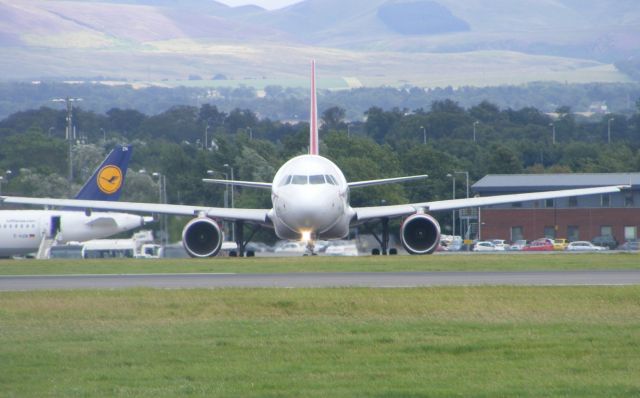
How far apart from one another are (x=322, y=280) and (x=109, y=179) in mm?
36067

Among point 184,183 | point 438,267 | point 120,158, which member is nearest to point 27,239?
point 120,158

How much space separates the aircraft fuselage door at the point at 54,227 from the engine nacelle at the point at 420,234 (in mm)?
23811

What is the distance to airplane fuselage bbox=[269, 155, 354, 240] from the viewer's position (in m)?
45.8

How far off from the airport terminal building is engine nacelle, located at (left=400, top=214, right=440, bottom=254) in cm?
4494

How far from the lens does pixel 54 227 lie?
6788cm

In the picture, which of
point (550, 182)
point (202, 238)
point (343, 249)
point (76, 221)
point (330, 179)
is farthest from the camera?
point (550, 182)

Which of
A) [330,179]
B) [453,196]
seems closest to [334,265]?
[330,179]

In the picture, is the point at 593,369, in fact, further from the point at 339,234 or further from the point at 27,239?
the point at 27,239

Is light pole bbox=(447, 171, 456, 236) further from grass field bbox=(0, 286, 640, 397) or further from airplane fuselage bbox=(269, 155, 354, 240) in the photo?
grass field bbox=(0, 286, 640, 397)

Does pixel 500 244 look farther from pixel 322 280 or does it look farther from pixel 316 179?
pixel 322 280

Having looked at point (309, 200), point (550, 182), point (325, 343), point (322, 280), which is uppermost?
point (550, 182)

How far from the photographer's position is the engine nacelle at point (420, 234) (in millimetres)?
49281

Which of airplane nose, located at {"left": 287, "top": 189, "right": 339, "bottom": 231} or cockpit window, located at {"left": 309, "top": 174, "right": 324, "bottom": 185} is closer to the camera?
airplane nose, located at {"left": 287, "top": 189, "right": 339, "bottom": 231}

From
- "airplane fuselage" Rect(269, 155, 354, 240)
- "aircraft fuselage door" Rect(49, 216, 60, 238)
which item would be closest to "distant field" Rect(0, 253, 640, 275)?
"airplane fuselage" Rect(269, 155, 354, 240)
